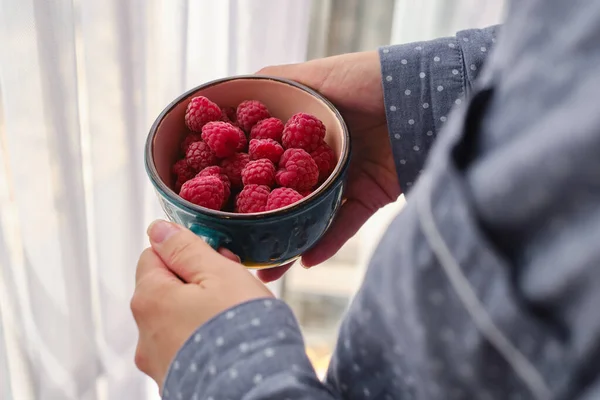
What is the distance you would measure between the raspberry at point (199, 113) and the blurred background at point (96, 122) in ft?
0.60

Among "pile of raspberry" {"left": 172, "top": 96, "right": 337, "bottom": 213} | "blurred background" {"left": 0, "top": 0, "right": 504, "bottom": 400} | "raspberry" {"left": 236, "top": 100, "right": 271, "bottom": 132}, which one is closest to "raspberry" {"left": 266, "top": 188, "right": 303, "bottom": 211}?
"pile of raspberry" {"left": 172, "top": 96, "right": 337, "bottom": 213}

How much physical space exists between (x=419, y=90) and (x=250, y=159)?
0.17 m

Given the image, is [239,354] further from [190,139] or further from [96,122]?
[96,122]

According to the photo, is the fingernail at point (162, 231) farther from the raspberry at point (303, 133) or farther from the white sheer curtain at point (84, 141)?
Result: the white sheer curtain at point (84, 141)

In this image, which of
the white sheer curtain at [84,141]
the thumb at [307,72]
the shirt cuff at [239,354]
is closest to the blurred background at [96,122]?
the white sheer curtain at [84,141]

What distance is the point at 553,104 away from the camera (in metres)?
0.28

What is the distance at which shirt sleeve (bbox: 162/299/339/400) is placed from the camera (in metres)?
0.36

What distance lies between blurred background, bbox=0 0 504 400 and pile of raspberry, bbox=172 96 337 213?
18 cm

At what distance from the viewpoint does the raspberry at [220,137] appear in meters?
0.56

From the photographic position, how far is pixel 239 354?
1.23 ft

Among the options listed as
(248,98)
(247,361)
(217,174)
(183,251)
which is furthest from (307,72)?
(247,361)

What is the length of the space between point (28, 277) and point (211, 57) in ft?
1.20

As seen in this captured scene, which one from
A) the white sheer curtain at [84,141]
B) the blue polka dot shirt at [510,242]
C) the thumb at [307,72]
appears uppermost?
the blue polka dot shirt at [510,242]

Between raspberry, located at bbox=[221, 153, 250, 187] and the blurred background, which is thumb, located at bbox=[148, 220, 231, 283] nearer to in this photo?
raspberry, located at bbox=[221, 153, 250, 187]
